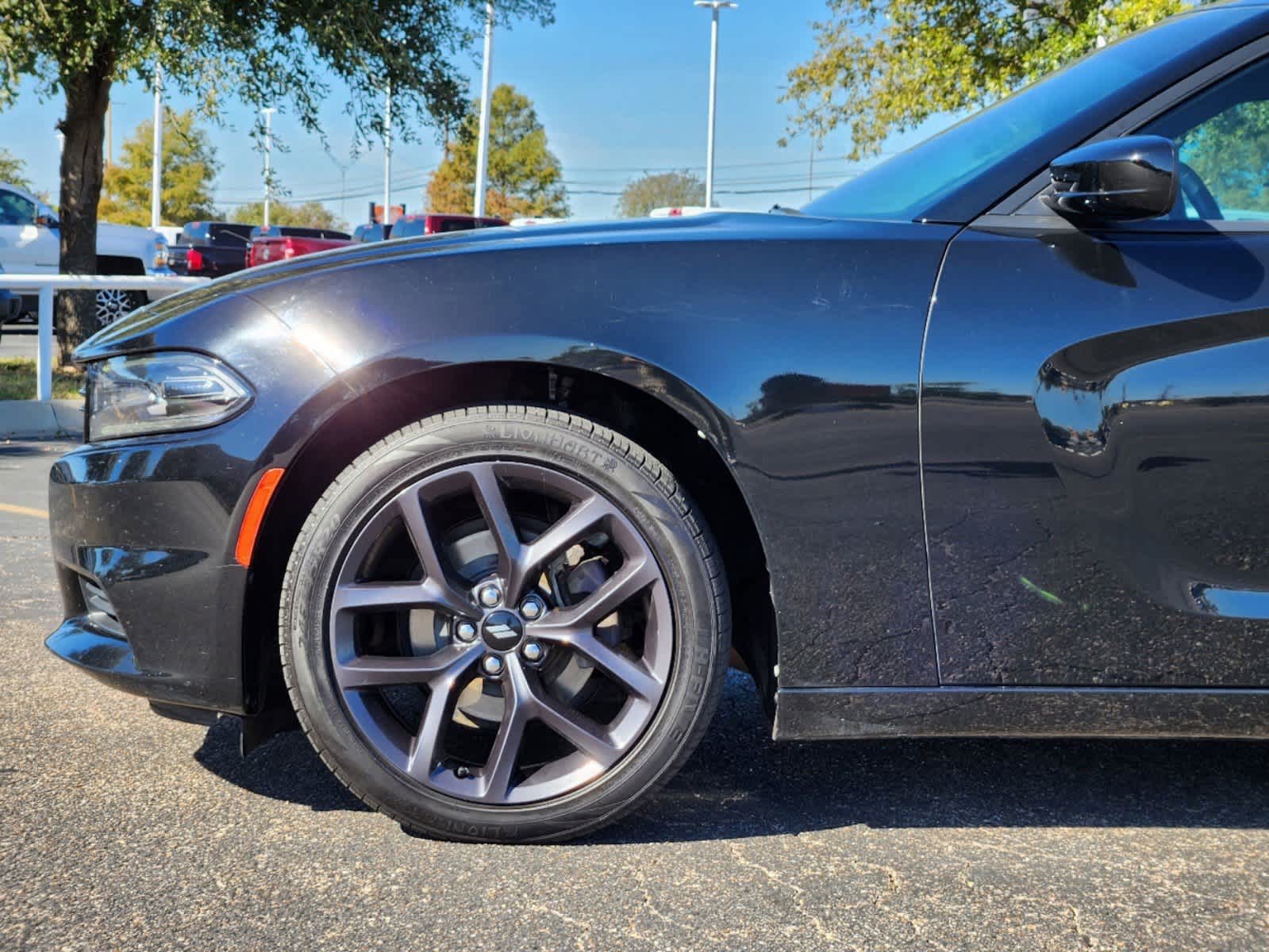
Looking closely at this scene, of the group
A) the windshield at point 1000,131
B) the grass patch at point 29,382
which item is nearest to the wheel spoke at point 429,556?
the windshield at point 1000,131

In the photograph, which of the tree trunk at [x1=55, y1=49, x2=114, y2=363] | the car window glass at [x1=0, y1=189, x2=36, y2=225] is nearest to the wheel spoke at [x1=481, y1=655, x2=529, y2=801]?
the tree trunk at [x1=55, y1=49, x2=114, y2=363]

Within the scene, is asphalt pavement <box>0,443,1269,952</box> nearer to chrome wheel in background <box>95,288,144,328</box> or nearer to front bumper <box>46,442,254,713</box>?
front bumper <box>46,442,254,713</box>

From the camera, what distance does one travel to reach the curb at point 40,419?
8547mm

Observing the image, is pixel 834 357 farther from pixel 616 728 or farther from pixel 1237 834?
pixel 1237 834

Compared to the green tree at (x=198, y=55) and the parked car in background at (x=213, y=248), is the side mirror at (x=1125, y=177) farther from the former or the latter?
the parked car in background at (x=213, y=248)

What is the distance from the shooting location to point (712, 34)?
4716 cm

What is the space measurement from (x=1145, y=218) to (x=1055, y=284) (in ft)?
0.68

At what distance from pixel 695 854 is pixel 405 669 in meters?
0.64

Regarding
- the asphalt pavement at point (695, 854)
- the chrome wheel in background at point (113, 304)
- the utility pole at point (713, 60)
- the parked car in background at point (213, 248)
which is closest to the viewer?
the asphalt pavement at point (695, 854)

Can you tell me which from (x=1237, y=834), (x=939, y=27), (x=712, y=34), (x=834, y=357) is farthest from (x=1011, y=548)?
(x=712, y=34)

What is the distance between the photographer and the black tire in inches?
87.4

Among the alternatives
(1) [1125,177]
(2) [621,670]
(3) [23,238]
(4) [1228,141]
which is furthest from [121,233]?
(1) [1125,177]

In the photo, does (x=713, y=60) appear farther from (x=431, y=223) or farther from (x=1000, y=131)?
(x=1000, y=131)

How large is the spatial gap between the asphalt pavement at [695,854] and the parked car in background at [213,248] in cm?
2265
